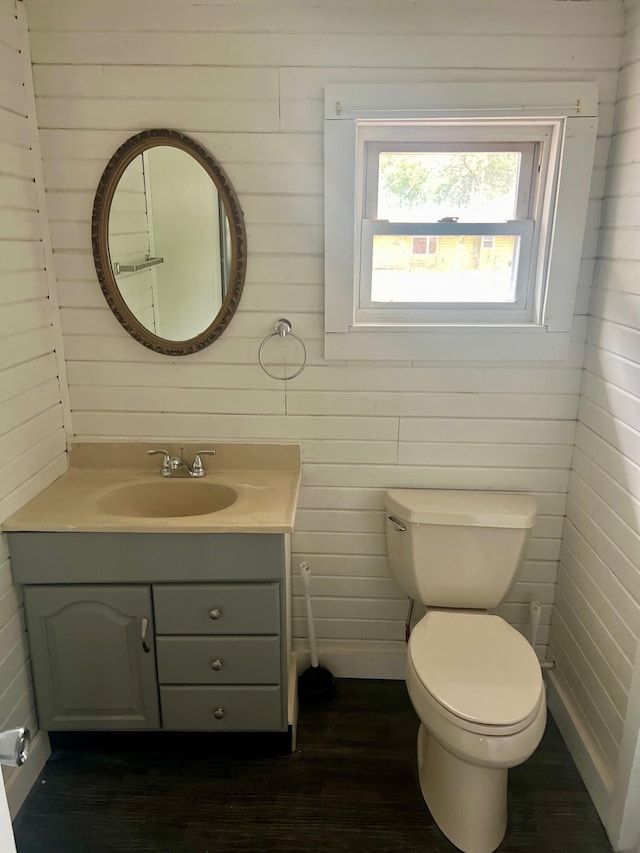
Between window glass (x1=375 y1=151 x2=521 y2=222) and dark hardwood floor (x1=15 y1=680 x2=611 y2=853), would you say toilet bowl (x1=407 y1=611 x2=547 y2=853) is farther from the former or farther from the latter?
window glass (x1=375 y1=151 x2=521 y2=222)

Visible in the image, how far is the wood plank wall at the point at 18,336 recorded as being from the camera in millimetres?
1674

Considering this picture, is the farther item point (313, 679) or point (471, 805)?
point (313, 679)

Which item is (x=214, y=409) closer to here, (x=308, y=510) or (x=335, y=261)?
(x=308, y=510)

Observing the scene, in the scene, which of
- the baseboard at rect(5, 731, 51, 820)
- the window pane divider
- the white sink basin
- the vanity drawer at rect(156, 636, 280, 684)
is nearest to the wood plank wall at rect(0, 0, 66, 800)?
the baseboard at rect(5, 731, 51, 820)

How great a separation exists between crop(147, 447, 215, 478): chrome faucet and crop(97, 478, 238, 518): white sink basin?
3 cm

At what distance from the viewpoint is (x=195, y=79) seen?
179cm

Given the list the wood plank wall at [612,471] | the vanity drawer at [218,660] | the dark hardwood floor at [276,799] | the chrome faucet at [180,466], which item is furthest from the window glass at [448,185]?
the dark hardwood floor at [276,799]

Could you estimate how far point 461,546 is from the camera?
76.4 inches

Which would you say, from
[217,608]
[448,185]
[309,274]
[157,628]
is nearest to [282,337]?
[309,274]

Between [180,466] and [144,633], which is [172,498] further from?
[144,633]

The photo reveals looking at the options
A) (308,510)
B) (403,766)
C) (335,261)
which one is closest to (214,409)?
(308,510)

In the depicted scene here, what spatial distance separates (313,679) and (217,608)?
66 centimetres

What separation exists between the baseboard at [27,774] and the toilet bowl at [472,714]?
1.17m

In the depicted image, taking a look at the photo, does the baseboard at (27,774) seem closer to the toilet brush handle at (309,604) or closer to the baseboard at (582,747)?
the toilet brush handle at (309,604)
